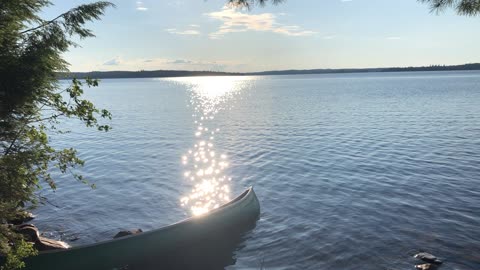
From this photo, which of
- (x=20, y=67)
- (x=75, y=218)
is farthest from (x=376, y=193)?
(x=20, y=67)

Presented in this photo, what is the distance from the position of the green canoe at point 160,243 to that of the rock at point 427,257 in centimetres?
804

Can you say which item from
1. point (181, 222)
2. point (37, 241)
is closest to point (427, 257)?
point (181, 222)

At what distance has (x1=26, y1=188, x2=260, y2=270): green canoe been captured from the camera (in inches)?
553

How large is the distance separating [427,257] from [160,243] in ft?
36.9

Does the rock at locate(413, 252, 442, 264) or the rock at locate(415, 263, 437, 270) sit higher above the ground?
the rock at locate(413, 252, 442, 264)

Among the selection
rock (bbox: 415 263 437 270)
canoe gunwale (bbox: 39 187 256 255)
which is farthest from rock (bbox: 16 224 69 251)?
rock (bbox: 415 263 437 270)

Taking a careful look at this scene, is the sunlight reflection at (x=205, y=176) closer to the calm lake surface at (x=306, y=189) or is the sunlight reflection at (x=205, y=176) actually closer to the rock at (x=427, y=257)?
the calm lake surface at (x=306, y=189)

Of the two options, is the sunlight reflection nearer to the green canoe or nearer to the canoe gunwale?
the canoe gunwale

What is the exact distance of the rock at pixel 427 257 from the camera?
47.3 ft

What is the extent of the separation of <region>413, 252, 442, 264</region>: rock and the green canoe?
8043mm

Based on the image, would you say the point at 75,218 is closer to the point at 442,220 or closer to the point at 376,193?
the point at 376,193

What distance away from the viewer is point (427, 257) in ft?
48.1

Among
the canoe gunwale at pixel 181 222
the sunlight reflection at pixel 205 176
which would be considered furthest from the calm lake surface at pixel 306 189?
the canoe gunwale at pixel 181 222

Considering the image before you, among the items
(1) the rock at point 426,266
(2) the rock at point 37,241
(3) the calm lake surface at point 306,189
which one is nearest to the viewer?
(1) the rock at point 426,266
